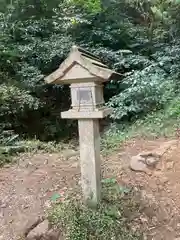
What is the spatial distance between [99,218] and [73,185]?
0.94 m

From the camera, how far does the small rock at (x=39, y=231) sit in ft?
10.3

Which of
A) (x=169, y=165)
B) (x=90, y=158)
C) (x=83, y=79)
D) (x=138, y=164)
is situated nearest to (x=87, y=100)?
(x=83, y=79)

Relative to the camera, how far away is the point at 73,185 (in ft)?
13.0

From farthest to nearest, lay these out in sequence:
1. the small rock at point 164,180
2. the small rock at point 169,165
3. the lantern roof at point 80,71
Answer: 1. the small rock at point 169,165
2. the small rock at point 164,180
3. the lantern roof at point 80,71

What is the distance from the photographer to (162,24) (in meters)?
8.79

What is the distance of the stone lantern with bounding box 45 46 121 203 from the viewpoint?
9.99ft

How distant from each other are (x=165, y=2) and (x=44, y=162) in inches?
218

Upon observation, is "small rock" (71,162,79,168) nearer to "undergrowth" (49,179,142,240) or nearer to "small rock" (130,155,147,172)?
"small rock" (130,155,147,172)

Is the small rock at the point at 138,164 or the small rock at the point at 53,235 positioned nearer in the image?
the small rock at the point at 53,235

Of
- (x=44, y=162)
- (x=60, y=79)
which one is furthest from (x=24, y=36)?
(x=60, y=79)

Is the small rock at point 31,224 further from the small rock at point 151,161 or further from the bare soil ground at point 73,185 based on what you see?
the small rock at point 151,161

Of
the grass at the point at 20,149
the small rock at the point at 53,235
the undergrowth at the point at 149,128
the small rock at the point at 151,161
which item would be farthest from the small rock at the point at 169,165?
the grass at the point at 20,149

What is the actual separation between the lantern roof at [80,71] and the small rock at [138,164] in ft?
5.12

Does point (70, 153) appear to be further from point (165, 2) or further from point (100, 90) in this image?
point (165, 2)
